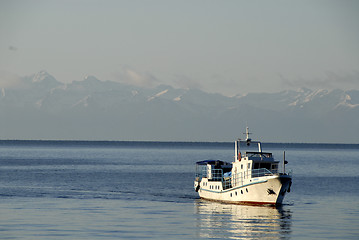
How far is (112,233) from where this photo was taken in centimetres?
4975

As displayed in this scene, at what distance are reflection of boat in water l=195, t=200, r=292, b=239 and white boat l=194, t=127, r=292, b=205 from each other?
3.42ft

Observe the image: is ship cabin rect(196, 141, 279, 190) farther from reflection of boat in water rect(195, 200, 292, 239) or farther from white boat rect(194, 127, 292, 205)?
reflection of boat in water rect(195, 200, 292, 239)

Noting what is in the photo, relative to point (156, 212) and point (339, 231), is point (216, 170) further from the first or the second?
point (339, 231)

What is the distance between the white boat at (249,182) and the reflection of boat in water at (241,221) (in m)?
1.04

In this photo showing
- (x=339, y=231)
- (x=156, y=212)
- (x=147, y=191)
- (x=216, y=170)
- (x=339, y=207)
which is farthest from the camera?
(x=147, y=191)

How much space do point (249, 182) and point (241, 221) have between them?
11650 mm

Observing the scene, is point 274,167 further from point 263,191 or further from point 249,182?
point 263,191

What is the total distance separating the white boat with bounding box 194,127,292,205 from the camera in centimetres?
6769

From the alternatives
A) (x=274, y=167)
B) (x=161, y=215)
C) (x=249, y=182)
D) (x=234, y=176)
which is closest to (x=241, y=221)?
(x=161, y=215)

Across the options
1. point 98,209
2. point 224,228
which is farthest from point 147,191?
point 224,228

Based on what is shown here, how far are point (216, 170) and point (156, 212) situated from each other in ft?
63.7

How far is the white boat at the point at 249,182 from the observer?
6769 centimetres

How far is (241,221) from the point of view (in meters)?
58.1

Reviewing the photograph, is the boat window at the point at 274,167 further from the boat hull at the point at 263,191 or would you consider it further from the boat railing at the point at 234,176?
the boat hull at the point at 263,191
